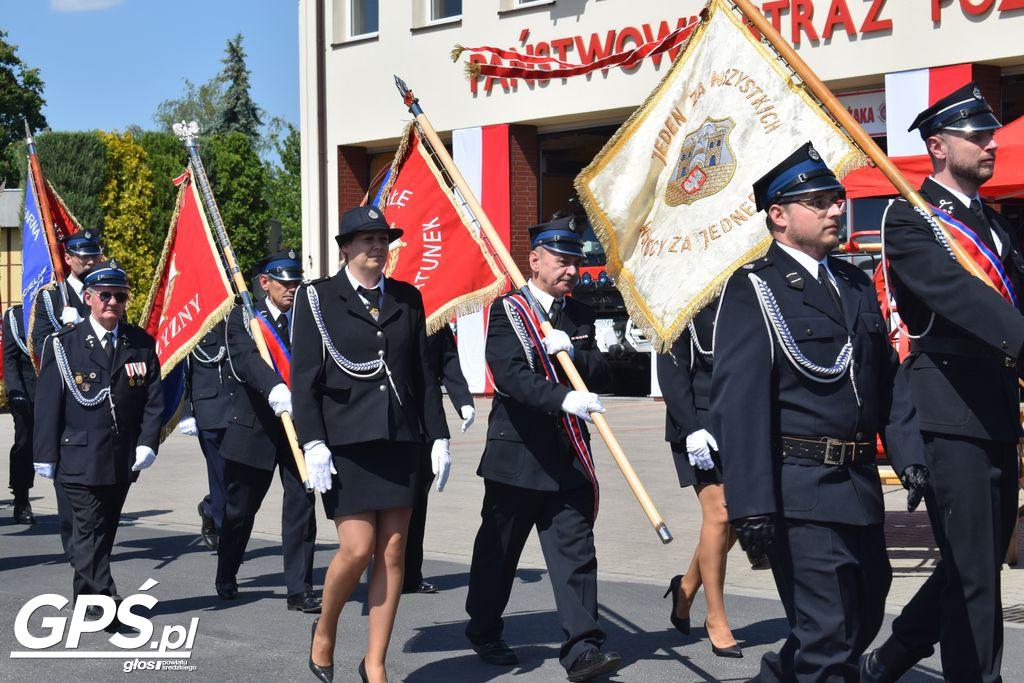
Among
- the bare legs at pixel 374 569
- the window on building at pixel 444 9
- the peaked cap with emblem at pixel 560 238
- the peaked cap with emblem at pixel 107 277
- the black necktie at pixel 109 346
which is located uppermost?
the window on building at pixel 444 9

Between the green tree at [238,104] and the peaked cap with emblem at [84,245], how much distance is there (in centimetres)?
7090

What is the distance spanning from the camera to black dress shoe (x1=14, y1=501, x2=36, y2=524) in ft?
38.2

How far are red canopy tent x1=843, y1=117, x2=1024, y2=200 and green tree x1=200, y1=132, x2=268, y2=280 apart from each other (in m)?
27.9

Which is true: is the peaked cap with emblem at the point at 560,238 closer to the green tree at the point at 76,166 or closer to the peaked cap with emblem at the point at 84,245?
the peaked cap with emblem at the point at 84,245

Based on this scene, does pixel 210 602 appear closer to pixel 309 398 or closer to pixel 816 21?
pixel 309 398

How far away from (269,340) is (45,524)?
383 cm

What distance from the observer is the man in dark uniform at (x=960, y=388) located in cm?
498

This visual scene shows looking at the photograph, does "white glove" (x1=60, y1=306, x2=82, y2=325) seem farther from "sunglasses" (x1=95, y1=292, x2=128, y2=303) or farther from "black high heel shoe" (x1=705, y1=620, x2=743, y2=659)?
"black high heel shoe" (x1=705, y1=620, x2=743, y2=659)

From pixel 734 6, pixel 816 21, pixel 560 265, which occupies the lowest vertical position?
pixel 560 265

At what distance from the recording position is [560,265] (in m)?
6.61

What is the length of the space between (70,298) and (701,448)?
5.34 metres

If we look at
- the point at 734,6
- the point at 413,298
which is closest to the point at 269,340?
the point at 413,298

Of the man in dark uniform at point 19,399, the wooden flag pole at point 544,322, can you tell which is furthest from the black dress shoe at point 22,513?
the wooden flag pole at point 544,322

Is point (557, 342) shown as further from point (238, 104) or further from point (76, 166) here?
point (238, 104)
